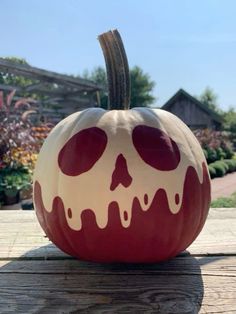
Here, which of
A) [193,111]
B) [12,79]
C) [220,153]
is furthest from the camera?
[193,111]

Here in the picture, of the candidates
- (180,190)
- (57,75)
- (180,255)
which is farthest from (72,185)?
(57,75)

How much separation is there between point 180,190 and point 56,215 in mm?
290

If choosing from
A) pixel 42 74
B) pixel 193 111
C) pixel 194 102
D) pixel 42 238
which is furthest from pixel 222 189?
pixel 194 102

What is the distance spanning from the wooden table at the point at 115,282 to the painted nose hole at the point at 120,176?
0.69ft

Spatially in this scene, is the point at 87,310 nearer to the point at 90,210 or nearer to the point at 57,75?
the point at 90,210

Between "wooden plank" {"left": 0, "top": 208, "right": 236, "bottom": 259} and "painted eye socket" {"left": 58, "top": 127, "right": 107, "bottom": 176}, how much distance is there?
283mm

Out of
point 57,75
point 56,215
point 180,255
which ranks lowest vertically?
point 180,255

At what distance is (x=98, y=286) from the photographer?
31.4 inches

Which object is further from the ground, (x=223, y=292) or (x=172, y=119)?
(x=172, y=119)

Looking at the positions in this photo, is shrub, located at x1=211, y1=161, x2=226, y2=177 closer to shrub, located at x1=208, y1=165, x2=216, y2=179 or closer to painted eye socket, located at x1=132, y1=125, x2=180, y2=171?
shrub, located at x1=208, y1=165, x2=216, y2=179

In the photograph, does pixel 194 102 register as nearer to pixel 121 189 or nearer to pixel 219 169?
pixel 219 169

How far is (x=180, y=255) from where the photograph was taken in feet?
3.31

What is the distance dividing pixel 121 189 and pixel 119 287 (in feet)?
0.67

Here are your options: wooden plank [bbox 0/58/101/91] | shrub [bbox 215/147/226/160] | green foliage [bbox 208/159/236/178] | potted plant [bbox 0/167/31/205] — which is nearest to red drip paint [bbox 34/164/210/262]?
potted plant [bbox 0/167/31/205]
